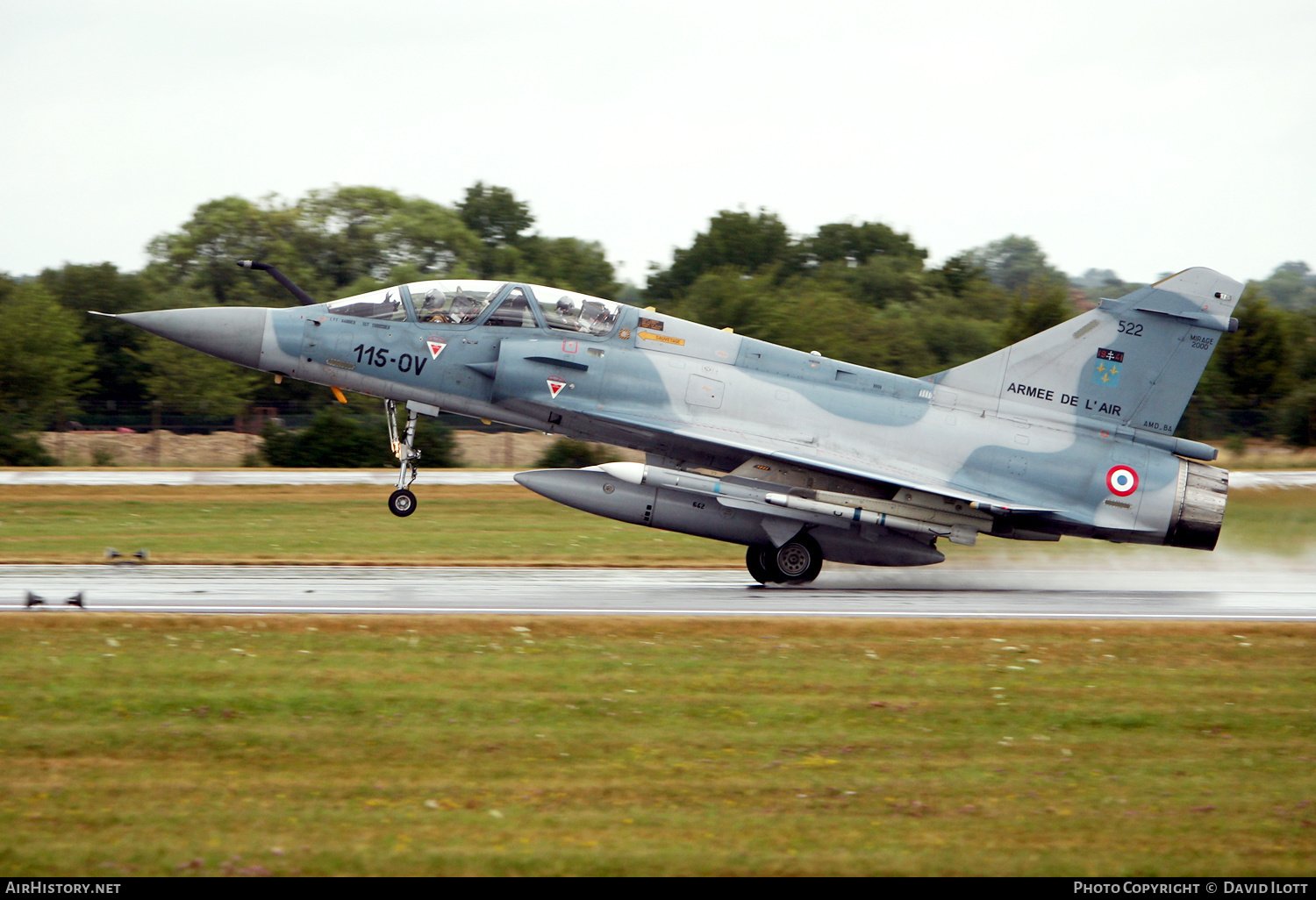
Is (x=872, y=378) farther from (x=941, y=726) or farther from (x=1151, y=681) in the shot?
(x=941, y=726)

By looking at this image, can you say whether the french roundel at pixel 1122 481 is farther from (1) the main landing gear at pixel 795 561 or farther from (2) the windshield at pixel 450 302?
(2) the windshield at pixel 450 302

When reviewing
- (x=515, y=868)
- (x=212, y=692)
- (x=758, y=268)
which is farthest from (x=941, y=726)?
(x=758, y=268)

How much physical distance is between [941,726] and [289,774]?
15.9 feet

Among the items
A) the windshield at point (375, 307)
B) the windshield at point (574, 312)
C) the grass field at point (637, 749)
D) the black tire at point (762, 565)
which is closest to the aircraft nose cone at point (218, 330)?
the windshield at point (375, 307)

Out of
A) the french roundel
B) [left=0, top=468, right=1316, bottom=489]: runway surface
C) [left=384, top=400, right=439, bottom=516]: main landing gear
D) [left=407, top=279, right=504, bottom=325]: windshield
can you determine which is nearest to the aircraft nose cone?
[left=384, top=400, right=439, bottom=516]: main landing gear

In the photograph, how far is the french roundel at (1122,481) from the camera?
52.6 feet

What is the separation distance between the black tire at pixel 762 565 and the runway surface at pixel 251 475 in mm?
15333

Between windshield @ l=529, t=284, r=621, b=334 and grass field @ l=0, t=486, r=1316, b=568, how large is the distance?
4.12 meters

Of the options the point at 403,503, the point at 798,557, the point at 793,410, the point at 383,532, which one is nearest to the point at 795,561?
the point at 798,557

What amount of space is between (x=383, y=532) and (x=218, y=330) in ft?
23.5

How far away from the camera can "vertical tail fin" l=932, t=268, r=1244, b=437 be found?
1609 cm

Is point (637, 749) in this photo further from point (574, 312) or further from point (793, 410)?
point (574, 312)

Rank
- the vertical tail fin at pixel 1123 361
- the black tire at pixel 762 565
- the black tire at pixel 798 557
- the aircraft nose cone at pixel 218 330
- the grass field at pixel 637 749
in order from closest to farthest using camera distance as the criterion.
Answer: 1. the grass field at pixel 637 749
2. the aircraft nose cone at pixel 218 330
3. the black tire at pixel 798 557
4. the black tire at pixel 762 565
5. the vertical tail fin at pixel 1123 361

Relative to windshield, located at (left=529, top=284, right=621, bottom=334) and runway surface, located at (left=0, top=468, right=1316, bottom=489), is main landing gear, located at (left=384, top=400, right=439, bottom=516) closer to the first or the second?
windshield, located at (left=529, top=284, right=621, bottom=334)
